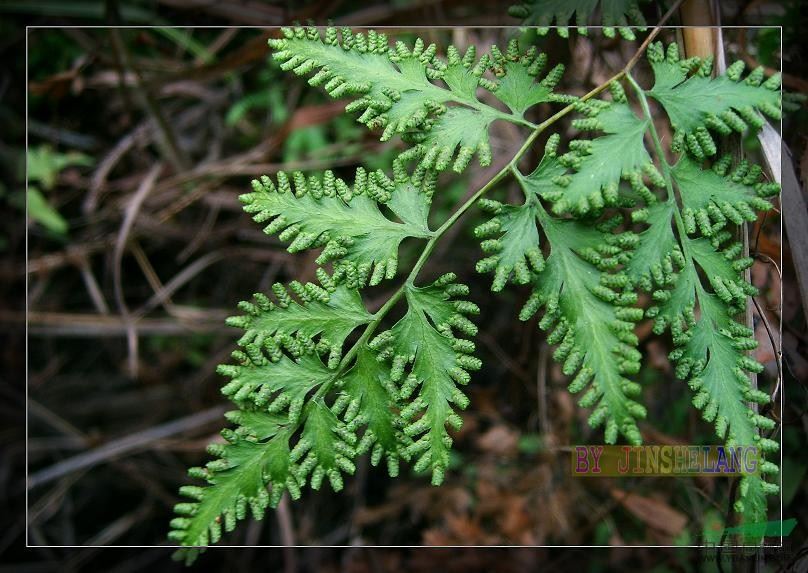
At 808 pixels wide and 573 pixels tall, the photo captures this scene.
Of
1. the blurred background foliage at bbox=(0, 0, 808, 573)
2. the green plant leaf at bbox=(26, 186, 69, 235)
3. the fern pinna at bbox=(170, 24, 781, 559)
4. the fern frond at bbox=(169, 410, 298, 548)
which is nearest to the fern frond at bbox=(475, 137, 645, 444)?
the fern pinna at bbox=(170, 24, 781, 559)

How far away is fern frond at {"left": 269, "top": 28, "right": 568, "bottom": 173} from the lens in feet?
3.74

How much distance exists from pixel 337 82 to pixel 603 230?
20.1 inches

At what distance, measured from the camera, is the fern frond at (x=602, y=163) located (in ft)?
3.55

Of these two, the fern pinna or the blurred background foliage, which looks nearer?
the fern pinna

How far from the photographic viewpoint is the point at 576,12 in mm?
1258

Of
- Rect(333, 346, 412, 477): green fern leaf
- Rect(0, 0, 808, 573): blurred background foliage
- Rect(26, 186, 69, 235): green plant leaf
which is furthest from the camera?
Rect(26, 186, 69, 235): green plant leaf

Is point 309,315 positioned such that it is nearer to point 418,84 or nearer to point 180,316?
point 418,84

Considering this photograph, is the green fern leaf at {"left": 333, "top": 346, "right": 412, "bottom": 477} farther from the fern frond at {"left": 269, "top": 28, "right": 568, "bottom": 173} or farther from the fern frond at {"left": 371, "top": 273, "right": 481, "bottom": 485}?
the fern frond at {"left": 269, "top": 28, "right": 568, "bottom": 173}

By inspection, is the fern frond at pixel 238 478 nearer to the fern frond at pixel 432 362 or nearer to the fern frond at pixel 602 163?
the fern frond at pixel 432 362

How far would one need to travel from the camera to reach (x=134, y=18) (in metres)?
2.08

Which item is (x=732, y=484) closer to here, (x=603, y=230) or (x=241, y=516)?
(x=603, y=230)

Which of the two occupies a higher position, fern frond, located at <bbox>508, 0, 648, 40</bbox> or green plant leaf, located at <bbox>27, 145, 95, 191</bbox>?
green plant leaf, located at <bbox>27, 145, 95, 191</bbox>

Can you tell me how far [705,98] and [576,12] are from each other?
0.29m

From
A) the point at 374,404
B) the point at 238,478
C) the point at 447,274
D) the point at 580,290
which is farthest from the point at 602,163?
the point at 238,478
